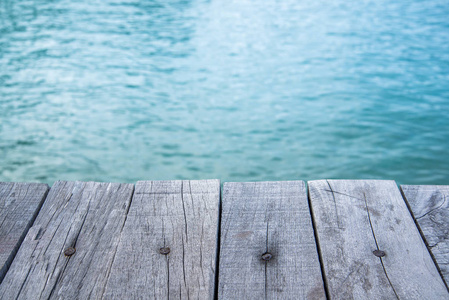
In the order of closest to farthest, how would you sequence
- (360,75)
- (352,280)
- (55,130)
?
(352,280)
(55,130)
(360,75)

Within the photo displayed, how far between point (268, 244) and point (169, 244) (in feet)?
0.92

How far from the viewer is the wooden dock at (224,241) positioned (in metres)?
1.09

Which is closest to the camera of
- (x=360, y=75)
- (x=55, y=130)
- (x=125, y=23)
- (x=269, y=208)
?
(x=269, y=208)

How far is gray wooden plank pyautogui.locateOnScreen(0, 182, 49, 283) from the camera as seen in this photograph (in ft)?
3.98

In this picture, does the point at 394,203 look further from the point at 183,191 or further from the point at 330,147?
the point at 330,147

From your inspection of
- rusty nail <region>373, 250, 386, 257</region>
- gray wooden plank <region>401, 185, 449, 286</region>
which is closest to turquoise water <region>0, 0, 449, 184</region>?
gray wooden plank <region>401, 185, 449, 286</region>

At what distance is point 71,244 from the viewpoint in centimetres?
124

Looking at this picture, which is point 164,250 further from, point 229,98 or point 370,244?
point 229,98

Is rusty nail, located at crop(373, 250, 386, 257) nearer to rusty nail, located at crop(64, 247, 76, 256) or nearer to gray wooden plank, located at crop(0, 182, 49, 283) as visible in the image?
rusty nail, located at crop(64, 247, 76, 256)

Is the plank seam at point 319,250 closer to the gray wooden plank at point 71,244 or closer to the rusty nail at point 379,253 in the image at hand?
the rusty nail at point 379,253

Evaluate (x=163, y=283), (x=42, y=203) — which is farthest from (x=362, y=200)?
(x=42, y=203)

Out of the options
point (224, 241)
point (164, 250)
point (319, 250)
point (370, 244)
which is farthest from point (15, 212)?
point (370, 244)

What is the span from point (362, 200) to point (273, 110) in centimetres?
444

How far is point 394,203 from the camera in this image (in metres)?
1.38
